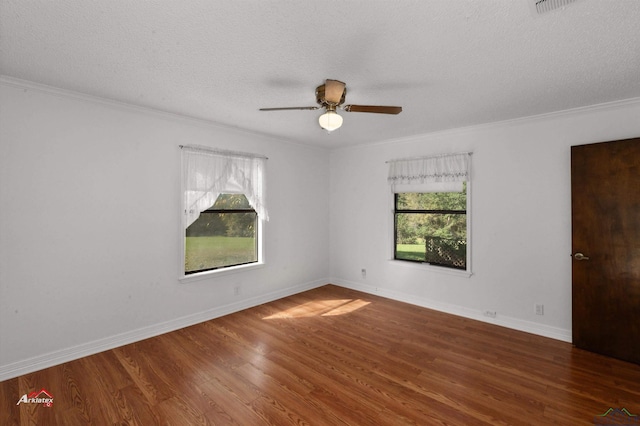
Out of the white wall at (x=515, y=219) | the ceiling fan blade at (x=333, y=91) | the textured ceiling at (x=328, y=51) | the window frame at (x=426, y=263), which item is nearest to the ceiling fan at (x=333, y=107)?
the ceiling fan blade at (x=333, y=91)

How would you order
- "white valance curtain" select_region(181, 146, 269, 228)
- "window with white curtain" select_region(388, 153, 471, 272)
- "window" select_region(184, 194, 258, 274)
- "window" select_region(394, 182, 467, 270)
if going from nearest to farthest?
"white valance curtain" select_region(181, 146, 269, 228) < "window" select_region(184, 194, 258, 274) < "window with white curtain" select_region(388, 153, 471, 272) < "window" select_region(394, 182, 467, 270)

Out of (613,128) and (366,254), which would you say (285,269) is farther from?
(613,128)

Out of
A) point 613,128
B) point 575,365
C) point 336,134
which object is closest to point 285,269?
point 336,134

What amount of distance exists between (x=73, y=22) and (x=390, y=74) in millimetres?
2123

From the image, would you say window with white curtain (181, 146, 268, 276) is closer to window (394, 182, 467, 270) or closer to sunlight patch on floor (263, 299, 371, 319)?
sunlight patch on floor (263, 299, 371, 319)

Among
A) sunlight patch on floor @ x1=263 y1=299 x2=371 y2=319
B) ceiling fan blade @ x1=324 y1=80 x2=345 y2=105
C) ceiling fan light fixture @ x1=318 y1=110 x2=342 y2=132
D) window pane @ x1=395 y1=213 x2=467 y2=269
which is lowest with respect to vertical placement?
sunlight patch on floor @ x1=263 y1=299 x2=371 y2=319

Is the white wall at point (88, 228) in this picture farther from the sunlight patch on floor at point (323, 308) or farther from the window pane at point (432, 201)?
the window pane at point (432, 201)

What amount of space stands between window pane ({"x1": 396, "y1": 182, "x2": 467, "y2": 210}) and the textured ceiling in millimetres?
1370

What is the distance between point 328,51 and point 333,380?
2576 millimetres

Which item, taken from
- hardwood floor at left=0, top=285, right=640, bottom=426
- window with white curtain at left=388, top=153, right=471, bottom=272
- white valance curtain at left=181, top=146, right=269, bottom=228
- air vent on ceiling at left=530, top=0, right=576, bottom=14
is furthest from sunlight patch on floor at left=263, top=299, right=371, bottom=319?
air vent on ceiling at left=530, top=0, right=576, bottom=14

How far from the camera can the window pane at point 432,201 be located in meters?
4.11

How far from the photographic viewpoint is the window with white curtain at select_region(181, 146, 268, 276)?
364cm

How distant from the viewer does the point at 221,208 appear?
13.2 feet

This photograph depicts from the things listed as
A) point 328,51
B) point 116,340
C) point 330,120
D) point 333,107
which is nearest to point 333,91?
point 333,107
